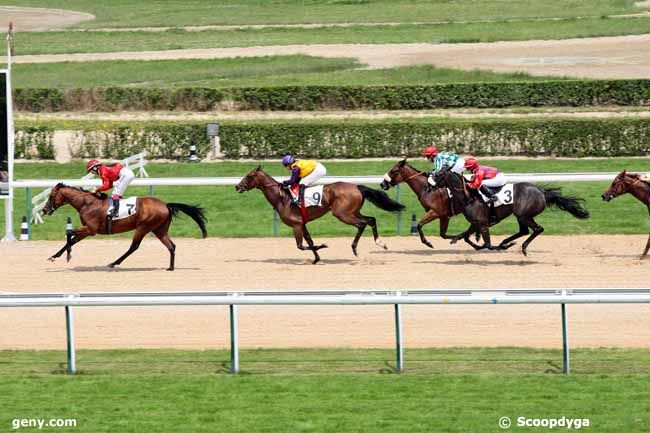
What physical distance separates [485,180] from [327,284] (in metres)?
2.73

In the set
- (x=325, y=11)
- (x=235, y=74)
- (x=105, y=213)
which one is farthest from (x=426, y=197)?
(x=325, y=11)

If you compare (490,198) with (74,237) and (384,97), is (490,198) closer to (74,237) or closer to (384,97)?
(74,237)

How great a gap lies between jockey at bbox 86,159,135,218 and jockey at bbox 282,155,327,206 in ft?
6.03

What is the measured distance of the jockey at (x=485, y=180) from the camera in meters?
16.6

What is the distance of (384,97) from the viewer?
Result: 100 feet

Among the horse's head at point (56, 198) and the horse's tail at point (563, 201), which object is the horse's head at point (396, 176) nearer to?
the horse's tail at point (563, 201)

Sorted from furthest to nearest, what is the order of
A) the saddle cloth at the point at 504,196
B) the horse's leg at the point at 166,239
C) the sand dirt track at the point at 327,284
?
the saddle cloth at the point at 504,196 → the horse's leg at the point at 166,239 → the sand dirt track at the point at 327,284

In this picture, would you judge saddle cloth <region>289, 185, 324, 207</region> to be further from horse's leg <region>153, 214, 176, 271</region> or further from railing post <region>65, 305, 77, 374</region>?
railing post <region>65, 305, 77, 374</region>

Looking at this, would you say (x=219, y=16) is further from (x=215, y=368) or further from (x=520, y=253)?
(x=215, y=368)

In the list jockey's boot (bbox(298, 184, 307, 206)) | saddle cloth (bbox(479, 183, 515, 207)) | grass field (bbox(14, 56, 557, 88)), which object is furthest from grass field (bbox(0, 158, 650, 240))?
grass field (bbox(14, 56, 557, 88))

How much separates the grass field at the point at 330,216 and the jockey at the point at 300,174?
224cm

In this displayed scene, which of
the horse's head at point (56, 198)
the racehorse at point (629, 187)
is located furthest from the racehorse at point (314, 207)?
the racehorse at point (629, 187)

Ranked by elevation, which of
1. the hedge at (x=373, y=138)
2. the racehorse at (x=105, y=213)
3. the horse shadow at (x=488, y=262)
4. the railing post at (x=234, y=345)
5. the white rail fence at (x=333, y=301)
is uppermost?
the hedge at (x=373, y=138)

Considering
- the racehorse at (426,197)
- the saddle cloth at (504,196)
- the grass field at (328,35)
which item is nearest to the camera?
the saddle cloth at (504,196)
